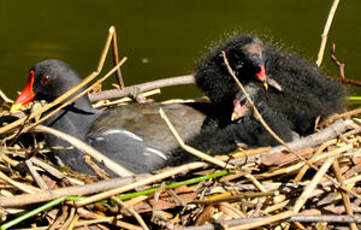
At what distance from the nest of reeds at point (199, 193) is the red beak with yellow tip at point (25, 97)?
575mm

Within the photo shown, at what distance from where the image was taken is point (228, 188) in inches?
122

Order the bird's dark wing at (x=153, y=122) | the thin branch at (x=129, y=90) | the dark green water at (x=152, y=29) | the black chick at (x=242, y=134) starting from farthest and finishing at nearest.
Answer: the dark green water at (x=152, y=29)
the thin branch at (x=129, y=90)
the bird's dark wing at (x=153, y=122)
the black chick at (x=242, y=134)

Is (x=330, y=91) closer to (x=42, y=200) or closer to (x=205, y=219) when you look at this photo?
(x=205, y=219)

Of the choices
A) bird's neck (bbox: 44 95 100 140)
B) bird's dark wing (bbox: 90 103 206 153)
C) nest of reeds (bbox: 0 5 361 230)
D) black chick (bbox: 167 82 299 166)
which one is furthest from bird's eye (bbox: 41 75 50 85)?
black chick (bbox: 167 82 299 166)

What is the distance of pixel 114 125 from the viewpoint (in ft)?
12.1

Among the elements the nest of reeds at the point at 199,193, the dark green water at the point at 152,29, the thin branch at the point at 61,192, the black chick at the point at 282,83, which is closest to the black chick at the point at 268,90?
the black chick at the point at 282,83

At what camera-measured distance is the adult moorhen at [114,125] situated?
358 cm

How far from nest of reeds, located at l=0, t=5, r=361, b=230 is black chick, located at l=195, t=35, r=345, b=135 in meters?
0.39

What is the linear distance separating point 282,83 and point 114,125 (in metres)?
0.87

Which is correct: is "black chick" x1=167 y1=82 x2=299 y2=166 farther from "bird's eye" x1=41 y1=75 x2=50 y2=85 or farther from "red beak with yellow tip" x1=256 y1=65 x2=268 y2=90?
"bird's eye" x1=41 y1=75 x2=50 y2=85

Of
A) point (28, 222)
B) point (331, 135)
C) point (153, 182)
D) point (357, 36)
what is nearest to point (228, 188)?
point (153, 182)

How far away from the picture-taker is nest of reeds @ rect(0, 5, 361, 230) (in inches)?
115

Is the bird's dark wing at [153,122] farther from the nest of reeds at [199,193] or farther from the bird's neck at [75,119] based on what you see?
the nest of reeds at [199,193]

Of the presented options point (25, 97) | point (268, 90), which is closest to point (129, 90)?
point (25, 97)
